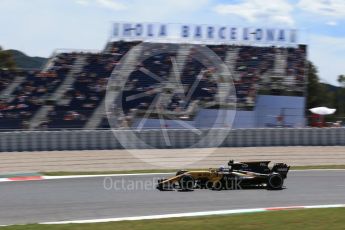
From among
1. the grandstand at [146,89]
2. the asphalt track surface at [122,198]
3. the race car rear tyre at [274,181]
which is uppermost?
the grandstand at [146,89]

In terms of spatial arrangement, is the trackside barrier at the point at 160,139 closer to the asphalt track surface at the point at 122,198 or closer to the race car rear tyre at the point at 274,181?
the asphalt track surface at the point at 122,198

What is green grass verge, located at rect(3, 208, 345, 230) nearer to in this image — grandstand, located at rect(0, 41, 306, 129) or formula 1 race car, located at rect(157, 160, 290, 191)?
formula 1 race car, located at rect(157, 160, 290, 191)

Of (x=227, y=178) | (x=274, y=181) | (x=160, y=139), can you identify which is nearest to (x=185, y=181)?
(x=227, y=178)

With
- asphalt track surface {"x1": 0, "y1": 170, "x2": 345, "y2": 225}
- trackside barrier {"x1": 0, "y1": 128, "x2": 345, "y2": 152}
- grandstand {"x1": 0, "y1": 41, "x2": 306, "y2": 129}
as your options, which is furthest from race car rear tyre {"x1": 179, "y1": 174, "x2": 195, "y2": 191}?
grandstand {"x1": 0, "y1": 41, "x2": 306, "y2": 129}

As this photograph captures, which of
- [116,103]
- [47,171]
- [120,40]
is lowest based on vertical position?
[47,171]

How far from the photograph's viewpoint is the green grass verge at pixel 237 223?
6.57 m

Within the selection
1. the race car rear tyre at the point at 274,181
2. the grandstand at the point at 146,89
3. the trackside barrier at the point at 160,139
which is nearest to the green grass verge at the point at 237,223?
the race car rear tyre at the point at 274,181

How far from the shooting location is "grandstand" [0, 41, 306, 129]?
25188mm

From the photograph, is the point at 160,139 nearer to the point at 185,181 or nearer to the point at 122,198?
the point at 185,181

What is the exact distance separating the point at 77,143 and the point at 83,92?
1116cm

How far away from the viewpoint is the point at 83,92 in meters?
29.5

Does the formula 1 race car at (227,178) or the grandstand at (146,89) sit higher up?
the grandstand at (146,89)

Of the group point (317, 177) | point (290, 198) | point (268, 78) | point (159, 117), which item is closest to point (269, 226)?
point (290, 198)

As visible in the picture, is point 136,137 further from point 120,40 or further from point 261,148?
point 120,40
